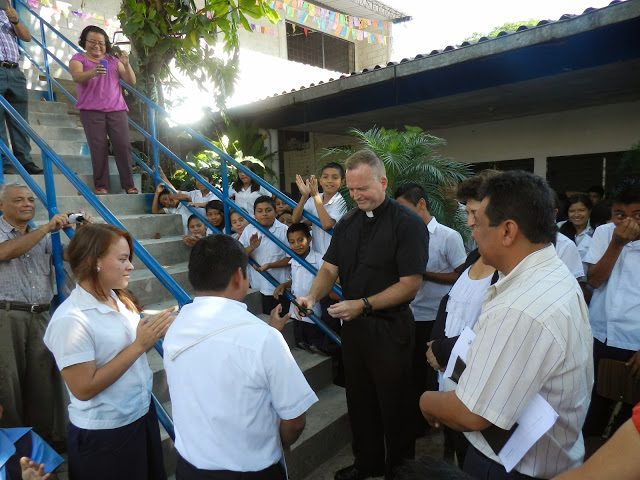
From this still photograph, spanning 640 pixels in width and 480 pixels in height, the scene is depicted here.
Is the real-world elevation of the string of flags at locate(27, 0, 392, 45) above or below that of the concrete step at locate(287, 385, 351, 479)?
above

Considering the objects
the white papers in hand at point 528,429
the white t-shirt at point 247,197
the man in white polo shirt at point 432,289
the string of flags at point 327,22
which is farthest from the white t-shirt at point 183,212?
the string of flags at point 327,22

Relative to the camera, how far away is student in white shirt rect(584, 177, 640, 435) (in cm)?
235

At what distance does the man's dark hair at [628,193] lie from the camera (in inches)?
90.9

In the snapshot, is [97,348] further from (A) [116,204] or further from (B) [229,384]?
(A) [116,204]

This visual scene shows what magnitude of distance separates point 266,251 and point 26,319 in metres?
1.92

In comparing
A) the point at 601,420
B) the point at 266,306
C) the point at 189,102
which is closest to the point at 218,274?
the point at 266,306

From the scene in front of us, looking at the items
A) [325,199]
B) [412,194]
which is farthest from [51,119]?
[412,194]

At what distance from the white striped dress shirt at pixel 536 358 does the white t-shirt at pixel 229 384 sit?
577 mm

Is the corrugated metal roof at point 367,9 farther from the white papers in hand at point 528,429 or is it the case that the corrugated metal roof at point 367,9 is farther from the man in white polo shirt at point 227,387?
the white papers in hand at point 528,429

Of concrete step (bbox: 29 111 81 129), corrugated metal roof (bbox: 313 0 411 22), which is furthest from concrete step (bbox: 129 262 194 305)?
corrugated metal roof (bbox: 313 0 411 22)

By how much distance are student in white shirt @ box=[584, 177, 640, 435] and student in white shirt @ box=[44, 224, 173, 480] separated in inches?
98.9

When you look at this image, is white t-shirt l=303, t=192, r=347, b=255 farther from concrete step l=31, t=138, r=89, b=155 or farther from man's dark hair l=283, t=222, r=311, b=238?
concrete step l=31, t=138, r=89, b=155

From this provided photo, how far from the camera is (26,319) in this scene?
88.0 inches

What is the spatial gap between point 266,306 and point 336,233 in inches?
52.5
